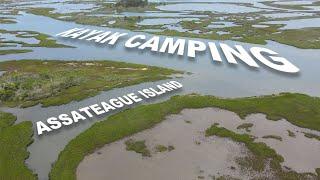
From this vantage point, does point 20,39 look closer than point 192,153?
No

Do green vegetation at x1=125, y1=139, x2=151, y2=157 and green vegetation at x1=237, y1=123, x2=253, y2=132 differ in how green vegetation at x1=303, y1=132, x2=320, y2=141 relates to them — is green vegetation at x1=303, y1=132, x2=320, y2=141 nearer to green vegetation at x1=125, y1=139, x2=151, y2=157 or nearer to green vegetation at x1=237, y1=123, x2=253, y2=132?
green vegetation at x1=237, y1=123, x2=253, y2=132

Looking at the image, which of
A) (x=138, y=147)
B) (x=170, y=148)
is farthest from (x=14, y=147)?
(x=170, y=148)

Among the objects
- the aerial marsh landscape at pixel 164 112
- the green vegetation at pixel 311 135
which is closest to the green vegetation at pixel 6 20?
the aerial marsh landscape at pixel 164 112

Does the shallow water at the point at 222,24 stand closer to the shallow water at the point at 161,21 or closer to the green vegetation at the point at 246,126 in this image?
the shallow water at the point at 161,21

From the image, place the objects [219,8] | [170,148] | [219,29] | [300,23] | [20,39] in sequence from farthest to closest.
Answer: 1. [219,8]
2. [300,23]
3. [219,29]
4. [20,39]
5. [170,148]

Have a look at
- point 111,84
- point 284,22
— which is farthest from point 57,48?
point 284,22

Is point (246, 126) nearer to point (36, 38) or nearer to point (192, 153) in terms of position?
point (192, 153)
